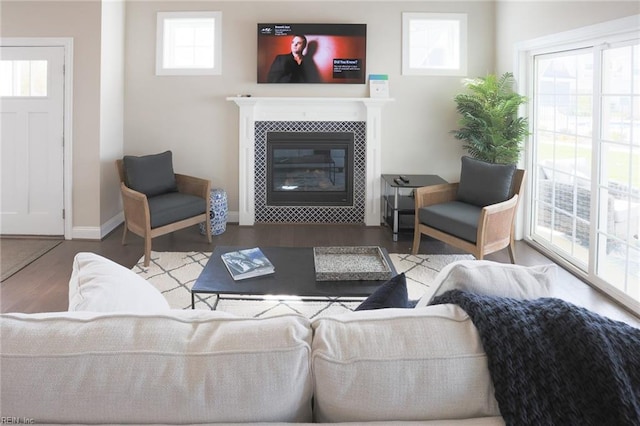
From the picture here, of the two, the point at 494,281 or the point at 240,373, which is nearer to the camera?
the point at 240,373

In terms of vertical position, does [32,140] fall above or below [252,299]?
above

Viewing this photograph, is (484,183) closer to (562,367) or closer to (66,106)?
(562,367)

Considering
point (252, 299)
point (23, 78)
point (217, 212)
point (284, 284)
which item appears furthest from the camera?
point (217, 212)

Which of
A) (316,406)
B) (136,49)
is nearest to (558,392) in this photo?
(316,406)

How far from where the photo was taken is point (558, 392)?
96cm

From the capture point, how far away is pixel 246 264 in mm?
2984

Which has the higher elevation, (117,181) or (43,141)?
(43,141)

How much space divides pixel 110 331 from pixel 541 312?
91 centimetres

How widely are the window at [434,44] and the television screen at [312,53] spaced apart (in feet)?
1.65

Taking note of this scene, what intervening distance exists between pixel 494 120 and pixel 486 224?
1427 mm

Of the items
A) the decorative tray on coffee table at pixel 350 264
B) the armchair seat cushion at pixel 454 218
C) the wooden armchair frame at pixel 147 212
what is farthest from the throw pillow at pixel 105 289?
the armchair seat cushion at pixel 454 218

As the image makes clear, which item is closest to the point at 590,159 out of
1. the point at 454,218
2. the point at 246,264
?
the point at 454,218

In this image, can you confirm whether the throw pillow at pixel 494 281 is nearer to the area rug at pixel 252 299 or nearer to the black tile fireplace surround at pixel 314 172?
the area rug at pixel 252 299

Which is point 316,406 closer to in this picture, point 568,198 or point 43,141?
point 568,198
